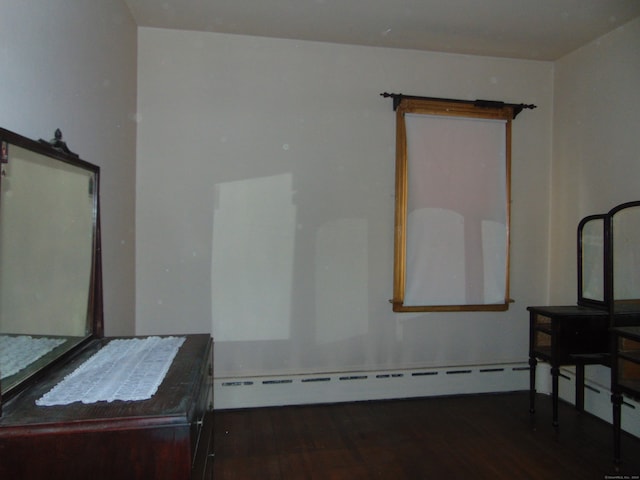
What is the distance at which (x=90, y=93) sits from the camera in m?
2.03

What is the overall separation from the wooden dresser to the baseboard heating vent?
1.96m

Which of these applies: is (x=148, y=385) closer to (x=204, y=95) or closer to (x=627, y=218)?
(x=204, y=95)

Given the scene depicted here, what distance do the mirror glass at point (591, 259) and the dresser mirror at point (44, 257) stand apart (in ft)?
9.93

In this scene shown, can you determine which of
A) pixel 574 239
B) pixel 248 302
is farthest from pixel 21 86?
pixel 574 239

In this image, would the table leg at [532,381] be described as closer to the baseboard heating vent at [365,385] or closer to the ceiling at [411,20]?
the baseboard heating vent at [365,385]

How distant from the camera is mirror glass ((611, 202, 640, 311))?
2.63 metres

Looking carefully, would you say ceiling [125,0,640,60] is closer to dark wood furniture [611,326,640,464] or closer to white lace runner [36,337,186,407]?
dark wood furniture [611,326,640,464]

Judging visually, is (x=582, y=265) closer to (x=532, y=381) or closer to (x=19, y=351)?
(x=532, y=381)

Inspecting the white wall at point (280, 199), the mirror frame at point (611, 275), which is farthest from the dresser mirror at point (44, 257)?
the mirror frame at point (611, 275)

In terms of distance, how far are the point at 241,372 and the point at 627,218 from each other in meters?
2.80

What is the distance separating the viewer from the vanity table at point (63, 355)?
101 centimetres

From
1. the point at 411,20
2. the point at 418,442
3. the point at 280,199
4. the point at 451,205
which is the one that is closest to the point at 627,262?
the point at 451,205

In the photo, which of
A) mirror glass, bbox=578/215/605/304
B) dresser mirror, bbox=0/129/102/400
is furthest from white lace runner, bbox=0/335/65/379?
mirror glass, bbox=578/215/605/304

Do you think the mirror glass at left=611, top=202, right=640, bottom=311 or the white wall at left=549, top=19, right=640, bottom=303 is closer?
the mirror glass at left=611, top=202, right=640, bottom=311
